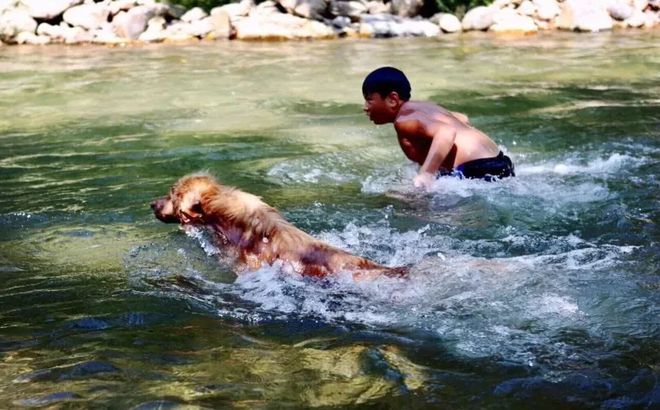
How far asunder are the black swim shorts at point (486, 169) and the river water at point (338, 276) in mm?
105

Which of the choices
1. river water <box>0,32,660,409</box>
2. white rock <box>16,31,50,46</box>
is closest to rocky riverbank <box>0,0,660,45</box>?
white rock <box>16,31,50,46</box>

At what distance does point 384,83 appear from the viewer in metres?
7.24

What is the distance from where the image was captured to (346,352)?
4.11 m

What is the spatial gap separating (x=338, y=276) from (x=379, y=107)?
2.77 metres

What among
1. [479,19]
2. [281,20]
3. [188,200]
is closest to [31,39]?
[281,20]

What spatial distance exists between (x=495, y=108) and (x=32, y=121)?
6065 mm

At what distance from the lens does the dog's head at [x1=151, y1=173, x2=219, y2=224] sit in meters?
5.56

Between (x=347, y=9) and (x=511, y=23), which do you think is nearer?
(x=511, y=23)

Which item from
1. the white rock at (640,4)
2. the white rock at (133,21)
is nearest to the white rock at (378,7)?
the white rock at (133,21)

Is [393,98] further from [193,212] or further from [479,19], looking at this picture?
[479,19]

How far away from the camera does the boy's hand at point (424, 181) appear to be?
7109mm

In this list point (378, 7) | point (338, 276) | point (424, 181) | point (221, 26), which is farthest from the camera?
point (378, 7)

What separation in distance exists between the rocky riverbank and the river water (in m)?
9.69

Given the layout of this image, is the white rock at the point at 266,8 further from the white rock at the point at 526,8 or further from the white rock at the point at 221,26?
the white rock at the point at 526,8
